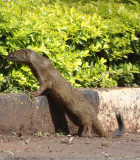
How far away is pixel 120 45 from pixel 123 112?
1270 millimetres

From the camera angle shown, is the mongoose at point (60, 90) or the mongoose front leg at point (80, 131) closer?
the mongoose at point (60, 90)

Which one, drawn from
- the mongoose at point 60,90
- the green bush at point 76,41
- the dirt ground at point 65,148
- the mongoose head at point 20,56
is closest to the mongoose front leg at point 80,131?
the mongoose at point 60,90

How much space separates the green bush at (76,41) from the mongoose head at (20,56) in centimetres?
16

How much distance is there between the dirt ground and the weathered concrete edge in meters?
0.21

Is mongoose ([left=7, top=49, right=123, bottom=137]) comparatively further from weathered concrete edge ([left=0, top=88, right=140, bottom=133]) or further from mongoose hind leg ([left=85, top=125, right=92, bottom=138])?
weathered concrete edge ([left=0, top=88, right=140, bottom=133])

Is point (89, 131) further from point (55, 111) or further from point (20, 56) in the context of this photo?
point (20, 56)

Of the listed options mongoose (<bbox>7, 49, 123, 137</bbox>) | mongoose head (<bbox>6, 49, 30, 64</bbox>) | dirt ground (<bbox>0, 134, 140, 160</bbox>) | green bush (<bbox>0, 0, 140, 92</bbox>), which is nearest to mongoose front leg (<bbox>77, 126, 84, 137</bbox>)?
mongoose (<bbox>7, 49, 123, 137</bbox>)

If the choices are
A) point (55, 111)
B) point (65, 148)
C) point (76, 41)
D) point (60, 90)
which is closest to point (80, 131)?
point (55, 111)

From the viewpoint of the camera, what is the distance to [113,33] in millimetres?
7750

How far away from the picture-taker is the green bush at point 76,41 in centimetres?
635

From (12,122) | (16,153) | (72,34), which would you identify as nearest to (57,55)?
(72,34)

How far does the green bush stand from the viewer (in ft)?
20.8

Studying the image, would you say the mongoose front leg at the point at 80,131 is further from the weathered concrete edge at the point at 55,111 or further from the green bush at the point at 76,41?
the green bush at the point at 76,41

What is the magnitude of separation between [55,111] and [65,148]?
1.36m
